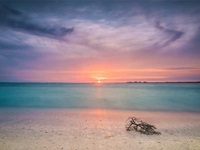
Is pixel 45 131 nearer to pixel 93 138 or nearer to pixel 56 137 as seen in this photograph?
pixel 56 137

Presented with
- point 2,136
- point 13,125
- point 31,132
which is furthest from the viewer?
point 13,125

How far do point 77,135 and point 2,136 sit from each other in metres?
3.54

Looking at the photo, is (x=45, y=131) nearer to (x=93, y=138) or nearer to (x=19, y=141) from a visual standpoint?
(x=19, y=141)

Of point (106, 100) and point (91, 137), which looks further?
point (106, 100)

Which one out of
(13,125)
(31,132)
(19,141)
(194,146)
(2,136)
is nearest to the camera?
(194,146)

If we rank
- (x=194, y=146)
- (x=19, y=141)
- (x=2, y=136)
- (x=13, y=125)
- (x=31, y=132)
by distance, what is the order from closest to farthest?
(x=194, y=146) → (x=19, y=141) → (x=2, y=136) → (x=31, y=132) → (x=13, y=125)

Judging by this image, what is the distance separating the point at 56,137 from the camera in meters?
9.66

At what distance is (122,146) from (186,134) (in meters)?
3.86

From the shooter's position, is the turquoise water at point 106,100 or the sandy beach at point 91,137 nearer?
the sandy beach at point 91,137

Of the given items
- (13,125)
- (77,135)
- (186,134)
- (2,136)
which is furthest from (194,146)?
(13,125)

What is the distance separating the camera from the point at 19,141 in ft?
29.8

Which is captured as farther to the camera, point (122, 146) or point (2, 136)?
point (2, 136)

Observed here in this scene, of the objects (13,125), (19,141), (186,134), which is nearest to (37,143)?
(19,141)

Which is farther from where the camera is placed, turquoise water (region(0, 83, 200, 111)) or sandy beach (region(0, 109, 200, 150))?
turquoise water (region(0, 83, 200, 111))
